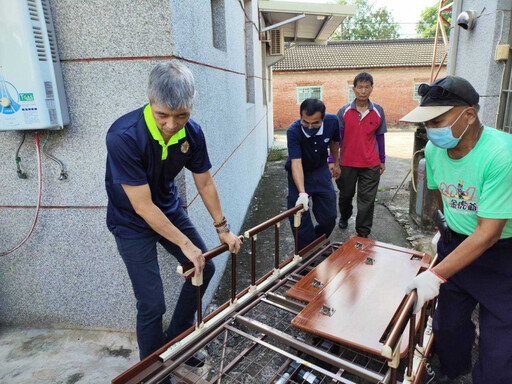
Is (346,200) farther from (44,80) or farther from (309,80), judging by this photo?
(309,80)

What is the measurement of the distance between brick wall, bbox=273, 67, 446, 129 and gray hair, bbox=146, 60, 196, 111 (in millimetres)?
19906

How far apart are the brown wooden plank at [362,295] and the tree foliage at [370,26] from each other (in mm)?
43049

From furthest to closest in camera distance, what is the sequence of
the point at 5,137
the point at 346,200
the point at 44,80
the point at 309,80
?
the point at 309,80, the point at 346,200, the point at 5,137, the point at 44,80

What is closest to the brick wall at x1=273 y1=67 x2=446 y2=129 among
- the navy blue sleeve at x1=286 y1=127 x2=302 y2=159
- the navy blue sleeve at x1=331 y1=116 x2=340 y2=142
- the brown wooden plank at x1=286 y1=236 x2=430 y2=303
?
the navy blue sleeve at x1=331 y1=116 x2=340 y2=142

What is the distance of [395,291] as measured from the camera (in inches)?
100

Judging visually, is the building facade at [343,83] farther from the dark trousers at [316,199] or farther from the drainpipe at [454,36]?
the dark trousers at [316,199]

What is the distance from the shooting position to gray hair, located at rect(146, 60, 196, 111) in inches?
69.7

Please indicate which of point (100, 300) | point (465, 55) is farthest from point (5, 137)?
point (465, 55)

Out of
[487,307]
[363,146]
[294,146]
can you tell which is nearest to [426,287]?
[487,307]

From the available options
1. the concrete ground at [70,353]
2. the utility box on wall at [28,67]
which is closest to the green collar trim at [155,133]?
the utility box on wall at [28,67]

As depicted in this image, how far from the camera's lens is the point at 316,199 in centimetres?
392

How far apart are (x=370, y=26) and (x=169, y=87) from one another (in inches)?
1840

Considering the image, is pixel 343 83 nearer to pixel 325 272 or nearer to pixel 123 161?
pixel 325 272

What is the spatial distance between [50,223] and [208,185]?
141 centimetres
